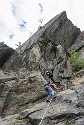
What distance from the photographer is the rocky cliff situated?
1664 centimetres

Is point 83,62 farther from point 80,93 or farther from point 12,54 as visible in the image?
point 80,93

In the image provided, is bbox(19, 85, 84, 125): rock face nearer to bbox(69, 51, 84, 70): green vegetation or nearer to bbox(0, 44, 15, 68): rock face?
bbox(69, 51, 84, 70): green vegetation

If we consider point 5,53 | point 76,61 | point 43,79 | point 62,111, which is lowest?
point 62,111

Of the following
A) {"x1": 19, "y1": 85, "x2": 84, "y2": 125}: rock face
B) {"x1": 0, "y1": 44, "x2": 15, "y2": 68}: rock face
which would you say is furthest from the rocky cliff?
{"x1": 0, "y1": 44, "x2": 15, "y2": 68}: rock face

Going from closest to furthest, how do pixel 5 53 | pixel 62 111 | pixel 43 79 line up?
pixel 62 111
pixel 43 79
pixel 5 53

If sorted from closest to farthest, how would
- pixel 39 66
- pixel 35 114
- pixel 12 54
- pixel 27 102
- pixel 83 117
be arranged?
pixel 83 117 < pixel 35 114 < pixel 27 102 < pixel 39 66 < pixel 12 54

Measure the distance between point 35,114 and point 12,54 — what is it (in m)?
17.8

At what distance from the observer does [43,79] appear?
78.8ft

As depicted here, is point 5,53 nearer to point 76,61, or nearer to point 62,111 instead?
point 76,61

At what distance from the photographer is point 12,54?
3406 centimetres

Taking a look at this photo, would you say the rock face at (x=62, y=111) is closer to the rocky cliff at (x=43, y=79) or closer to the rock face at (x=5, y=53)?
the rocky cliff at (x=43, y=79)

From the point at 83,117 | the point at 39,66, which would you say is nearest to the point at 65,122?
the point at 83,117

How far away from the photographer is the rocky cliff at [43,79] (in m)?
16.6

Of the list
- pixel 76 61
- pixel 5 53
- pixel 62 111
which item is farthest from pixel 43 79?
pixel 5 53
